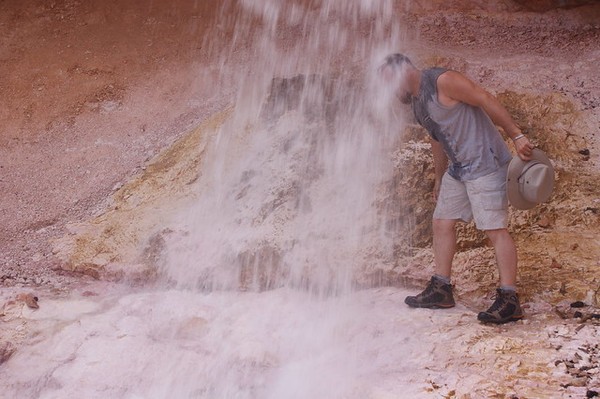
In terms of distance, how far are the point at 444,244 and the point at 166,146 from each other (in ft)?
7.78

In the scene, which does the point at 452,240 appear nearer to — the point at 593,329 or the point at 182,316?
the point at 593,329

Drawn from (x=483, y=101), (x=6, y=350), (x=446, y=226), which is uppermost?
(x=483, y=101)

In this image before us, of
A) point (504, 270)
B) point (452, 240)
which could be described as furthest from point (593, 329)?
point (452, 240)

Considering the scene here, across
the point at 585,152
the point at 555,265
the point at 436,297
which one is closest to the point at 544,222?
the point at 555,265

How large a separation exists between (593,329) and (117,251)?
106 inches

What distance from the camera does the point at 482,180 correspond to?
2984mm

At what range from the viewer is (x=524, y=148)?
2842mm

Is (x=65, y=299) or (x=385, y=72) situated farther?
(x=65, y=299)

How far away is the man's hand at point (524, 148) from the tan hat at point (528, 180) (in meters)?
0.02

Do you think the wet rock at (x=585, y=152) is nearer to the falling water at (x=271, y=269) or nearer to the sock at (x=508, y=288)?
the falling water at (x=271, y=269)

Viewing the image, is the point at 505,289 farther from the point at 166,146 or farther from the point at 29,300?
the point at 166,146

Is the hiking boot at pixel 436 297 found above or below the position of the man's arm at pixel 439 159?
below

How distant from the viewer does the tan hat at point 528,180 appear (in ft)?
9.37

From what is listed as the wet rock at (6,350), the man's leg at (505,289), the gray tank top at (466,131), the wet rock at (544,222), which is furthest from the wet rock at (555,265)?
the wet rock at (6,350)
